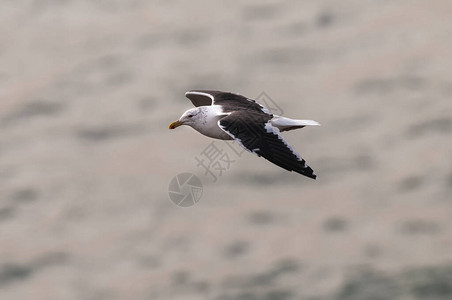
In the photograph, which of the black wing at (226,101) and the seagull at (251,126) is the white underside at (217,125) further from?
the black wing at (226,101)

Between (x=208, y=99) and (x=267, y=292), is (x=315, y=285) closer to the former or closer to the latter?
(x=267, y=292)

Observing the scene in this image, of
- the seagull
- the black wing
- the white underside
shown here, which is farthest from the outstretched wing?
the black wing

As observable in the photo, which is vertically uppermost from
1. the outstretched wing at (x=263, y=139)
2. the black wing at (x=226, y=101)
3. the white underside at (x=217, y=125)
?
the black wing at (x=226, y=101)

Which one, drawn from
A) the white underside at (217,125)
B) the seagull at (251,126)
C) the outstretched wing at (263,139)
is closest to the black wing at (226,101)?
the seagull at (251,126)

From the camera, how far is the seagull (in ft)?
63.3

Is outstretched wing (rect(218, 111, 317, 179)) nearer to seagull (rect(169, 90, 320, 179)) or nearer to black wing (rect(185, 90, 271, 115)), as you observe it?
seagull (rect(169, 90, 320, 179))

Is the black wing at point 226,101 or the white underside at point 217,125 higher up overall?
the black wing at point 226,101

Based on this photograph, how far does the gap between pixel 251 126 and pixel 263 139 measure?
0.50 meters

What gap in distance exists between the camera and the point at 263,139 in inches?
784

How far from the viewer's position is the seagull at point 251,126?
19.3m

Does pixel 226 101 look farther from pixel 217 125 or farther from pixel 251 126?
pixel 251 126

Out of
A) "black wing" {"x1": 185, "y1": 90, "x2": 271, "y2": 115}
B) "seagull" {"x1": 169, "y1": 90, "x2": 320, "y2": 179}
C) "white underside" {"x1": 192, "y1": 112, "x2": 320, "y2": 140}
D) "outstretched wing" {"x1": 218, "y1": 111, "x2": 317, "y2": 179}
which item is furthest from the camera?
"black wing" {"x1": 185, "y1": 90, "x2": 271, "y2": 115}

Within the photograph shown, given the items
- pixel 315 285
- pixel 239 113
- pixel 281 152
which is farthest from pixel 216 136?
pixel 315 285

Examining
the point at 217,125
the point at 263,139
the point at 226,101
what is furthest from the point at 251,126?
the point at 226,101
